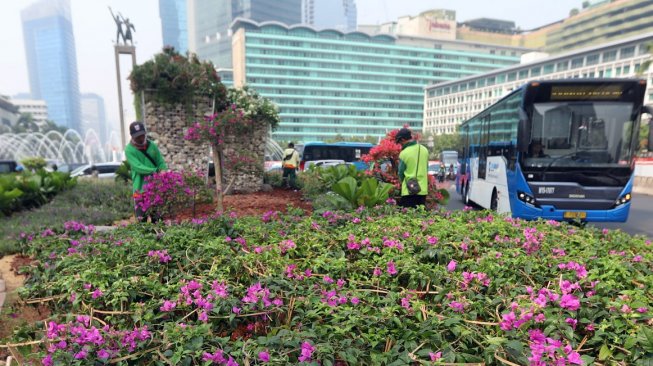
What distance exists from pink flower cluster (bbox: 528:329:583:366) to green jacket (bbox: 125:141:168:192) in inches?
198

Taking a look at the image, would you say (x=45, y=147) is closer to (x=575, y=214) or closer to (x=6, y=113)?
Answer: (x=6, y=113)

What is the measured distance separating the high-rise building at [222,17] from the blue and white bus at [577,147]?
5059 inches

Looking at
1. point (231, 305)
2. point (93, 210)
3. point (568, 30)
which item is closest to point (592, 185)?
point (231, 305)

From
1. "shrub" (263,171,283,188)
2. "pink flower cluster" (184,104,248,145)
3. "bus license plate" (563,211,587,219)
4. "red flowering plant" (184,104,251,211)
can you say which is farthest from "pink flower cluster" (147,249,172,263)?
"shrub" (263,171,283,188)

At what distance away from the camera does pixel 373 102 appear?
95.4m

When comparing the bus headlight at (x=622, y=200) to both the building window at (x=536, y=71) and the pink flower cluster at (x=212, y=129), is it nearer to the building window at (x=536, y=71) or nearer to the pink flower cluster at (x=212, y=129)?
the pink flower cluster at (x=212, y=129)

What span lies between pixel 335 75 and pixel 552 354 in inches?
3766

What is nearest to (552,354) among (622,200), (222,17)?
(622,200)

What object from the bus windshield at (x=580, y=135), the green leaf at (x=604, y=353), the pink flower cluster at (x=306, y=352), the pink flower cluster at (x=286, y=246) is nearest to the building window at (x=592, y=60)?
the bus windshield at (x=580, y=135)

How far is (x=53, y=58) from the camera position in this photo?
562ft

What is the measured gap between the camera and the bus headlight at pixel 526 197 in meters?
6.92

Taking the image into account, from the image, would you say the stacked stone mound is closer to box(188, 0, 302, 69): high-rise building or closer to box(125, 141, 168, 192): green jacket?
box(125, 141, 168, 192): green jacket

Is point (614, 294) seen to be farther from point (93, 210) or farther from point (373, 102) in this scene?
point (373, 102)

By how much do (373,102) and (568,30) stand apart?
60300mm
